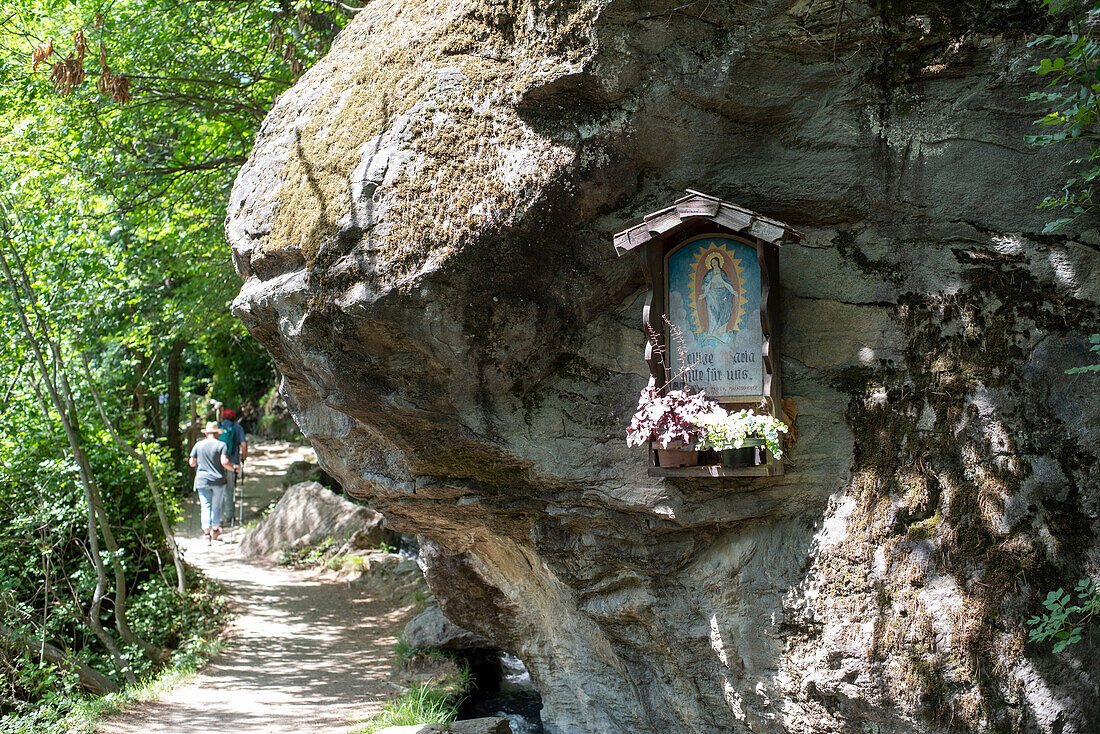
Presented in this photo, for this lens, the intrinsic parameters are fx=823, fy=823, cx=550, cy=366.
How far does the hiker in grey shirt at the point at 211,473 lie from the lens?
10461mm

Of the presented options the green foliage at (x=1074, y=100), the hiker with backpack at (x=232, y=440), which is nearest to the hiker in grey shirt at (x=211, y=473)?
the hiker with backpack at (x=232, y=440)

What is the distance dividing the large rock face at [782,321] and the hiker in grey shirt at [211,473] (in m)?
5.70

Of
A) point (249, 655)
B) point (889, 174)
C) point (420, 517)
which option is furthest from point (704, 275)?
point (249, 655)

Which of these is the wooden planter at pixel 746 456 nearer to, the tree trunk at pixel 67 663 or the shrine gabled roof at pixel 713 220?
the shrine gabled roof at pixel 713 220

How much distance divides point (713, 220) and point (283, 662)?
22.2 feet

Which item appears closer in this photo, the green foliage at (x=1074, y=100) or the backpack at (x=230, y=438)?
the green foliage at (x=1074, y=100)

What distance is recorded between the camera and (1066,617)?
3.43 m

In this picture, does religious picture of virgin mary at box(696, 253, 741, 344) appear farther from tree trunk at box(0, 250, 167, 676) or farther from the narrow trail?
tree trunk at box(0, 250, 167, 676)

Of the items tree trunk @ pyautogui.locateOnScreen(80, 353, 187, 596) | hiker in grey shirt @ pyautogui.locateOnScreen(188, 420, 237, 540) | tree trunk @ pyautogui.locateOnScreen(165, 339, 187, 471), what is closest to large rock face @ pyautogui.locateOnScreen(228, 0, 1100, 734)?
tree trunk @ pyautogui.locateOnScreen(80, 353, 187, 596)

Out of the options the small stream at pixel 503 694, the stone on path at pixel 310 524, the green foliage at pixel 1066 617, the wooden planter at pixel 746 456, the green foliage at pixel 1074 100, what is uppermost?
the green foliage at pixel 1074 100

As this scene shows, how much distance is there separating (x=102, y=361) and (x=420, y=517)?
9.03 meters

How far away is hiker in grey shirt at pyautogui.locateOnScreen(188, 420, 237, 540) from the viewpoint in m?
10.5

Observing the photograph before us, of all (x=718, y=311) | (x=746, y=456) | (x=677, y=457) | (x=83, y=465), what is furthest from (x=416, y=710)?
(x=83, y=465)

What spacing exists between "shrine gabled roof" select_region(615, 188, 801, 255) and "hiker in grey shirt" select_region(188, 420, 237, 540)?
315 inches
